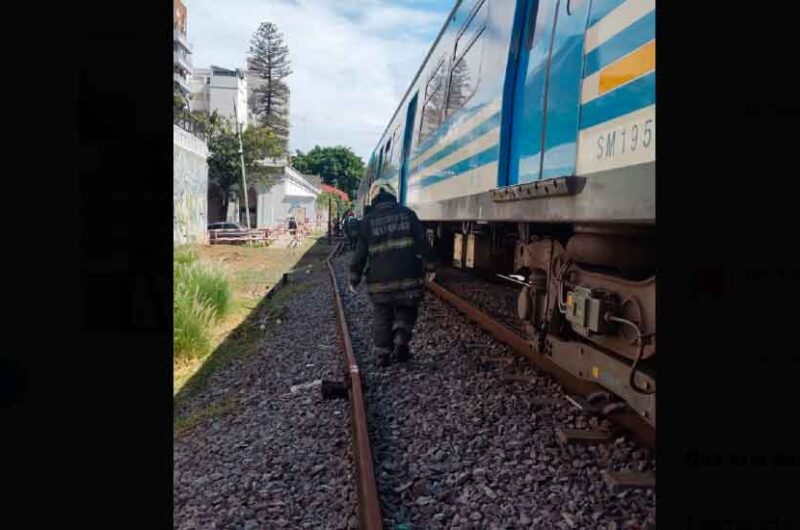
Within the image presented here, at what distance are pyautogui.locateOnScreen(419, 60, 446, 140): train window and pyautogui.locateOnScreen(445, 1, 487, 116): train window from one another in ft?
1.78

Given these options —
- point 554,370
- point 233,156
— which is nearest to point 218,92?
point 233,156

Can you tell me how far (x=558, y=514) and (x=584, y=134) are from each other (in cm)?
184

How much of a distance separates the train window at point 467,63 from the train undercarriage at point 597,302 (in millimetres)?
1807

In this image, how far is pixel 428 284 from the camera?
11.2m

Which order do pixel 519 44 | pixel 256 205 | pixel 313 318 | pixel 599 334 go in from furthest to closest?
pixel 256 205 → pixel 313 318 → pixel 519 44 → pixel 599 334

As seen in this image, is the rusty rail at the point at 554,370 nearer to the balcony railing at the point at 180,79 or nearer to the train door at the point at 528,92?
the train door at the point at 528,92

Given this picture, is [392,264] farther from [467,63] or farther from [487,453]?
[487,453]

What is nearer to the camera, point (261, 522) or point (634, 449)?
point (261, 522)

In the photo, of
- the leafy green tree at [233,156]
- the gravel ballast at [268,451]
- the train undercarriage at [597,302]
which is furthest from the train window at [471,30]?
the leafy green tree at [233,156]

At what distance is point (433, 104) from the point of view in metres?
8.27
